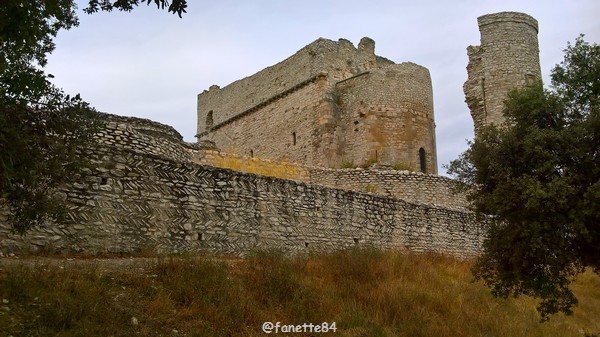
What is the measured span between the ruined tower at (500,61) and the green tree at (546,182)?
52.6ft

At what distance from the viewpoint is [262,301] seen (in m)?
8.96

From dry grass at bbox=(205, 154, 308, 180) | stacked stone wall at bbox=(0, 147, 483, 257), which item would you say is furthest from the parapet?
stacked stone wall at bbox=(0, 147, 483, 257)

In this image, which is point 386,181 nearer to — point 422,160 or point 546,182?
point 422,160

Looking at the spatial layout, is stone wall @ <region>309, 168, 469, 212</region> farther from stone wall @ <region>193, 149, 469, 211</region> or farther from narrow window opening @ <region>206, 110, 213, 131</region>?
narrow window opening @ <region>206, 110, 213, 131</region>

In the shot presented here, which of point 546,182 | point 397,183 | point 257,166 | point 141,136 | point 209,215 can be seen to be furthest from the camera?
point 397,183

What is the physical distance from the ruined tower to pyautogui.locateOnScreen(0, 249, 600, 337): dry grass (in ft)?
43.4

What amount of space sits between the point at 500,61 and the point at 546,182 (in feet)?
59.2

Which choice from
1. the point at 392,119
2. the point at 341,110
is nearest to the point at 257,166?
the point at 341,110

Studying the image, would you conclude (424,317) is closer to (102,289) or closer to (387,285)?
(387,285)

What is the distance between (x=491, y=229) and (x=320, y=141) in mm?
17117

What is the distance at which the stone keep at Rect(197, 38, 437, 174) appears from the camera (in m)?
25.2

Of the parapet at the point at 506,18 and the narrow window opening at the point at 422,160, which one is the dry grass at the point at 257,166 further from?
the parapet at the point at 506,18

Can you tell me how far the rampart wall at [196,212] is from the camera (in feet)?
33.6

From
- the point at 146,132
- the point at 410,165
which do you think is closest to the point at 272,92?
the point at 410,165
